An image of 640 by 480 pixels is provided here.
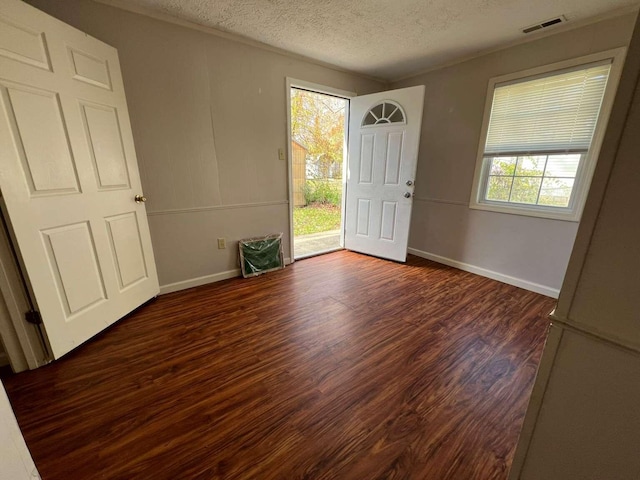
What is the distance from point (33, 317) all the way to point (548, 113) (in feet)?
13.6

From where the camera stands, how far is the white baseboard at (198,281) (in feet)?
8.24

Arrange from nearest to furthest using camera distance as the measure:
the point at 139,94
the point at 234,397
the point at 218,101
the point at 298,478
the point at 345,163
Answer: the point at 298,478, the point at 234,397, the point at 139,94, the point at 218,101, the point at 345,163

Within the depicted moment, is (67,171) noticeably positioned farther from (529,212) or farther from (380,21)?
(529,212)

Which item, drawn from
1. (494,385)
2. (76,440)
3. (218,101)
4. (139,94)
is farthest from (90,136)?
(494,385)

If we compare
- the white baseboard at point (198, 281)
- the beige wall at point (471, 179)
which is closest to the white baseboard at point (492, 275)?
the beige wall at point (471, 179)

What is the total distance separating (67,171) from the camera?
5.32ft

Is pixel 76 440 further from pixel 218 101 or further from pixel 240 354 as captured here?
pixel 218 101

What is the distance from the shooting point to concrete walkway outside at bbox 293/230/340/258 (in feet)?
12.4

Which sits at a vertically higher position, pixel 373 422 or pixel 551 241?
pixel 551 241

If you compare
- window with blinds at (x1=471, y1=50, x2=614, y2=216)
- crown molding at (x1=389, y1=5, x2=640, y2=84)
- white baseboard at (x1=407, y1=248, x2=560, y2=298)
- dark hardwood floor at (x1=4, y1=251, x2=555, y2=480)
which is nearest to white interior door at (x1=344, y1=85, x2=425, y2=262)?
white baseboard at (x1=407, y1=248, x2=560, y2=298)

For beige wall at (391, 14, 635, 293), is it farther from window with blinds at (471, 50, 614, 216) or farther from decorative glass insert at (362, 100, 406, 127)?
decorative glass insert at (362, 100, 406, 127)

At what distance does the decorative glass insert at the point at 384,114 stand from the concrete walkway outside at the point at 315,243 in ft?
5.85

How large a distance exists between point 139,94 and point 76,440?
229 centimetres

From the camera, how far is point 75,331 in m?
1.71
